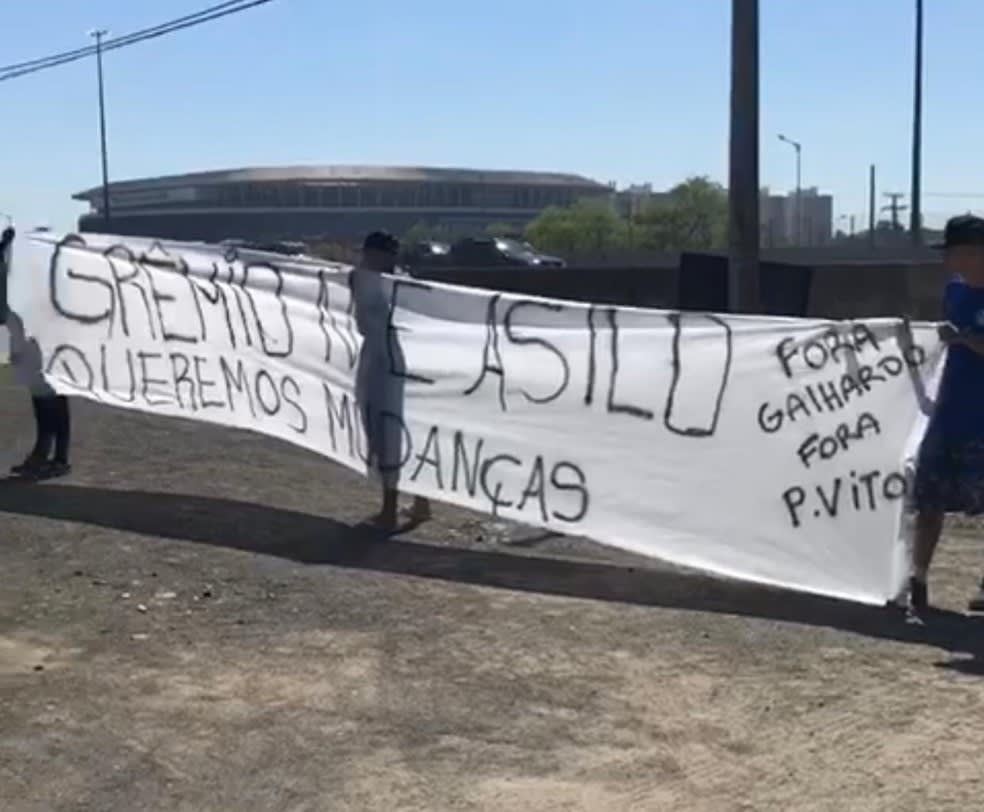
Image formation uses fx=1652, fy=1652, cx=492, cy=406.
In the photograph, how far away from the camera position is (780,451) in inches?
296

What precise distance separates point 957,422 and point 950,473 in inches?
8.7

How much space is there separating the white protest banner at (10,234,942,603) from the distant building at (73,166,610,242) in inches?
4214

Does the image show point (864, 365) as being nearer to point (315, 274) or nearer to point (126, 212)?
point (315, 274)

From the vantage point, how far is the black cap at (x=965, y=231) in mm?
6996

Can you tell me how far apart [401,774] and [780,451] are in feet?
9.43

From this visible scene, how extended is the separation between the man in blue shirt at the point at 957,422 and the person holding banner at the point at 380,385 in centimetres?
302

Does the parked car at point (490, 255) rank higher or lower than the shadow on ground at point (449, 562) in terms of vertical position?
higher

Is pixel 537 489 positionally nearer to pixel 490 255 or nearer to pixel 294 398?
pixel 294 398

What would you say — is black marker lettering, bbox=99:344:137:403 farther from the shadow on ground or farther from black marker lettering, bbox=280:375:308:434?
black marker lettering, bbox=280:375:308:434

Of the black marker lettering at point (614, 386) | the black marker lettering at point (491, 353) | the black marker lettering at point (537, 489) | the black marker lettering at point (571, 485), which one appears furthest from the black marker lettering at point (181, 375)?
the black marker lettering at point (614, 386)

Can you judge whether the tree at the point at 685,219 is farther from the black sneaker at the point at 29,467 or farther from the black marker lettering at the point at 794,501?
the black marker lettering at the point at 794,501

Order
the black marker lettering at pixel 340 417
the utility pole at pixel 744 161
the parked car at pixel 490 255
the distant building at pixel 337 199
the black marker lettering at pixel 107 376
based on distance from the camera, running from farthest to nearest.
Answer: the distant building at pixel 337 199 → the parked car at pixel 490 255 → the utility pole at pixel 744 161 → the black marker lettering at pixel 107 376 → the black marker lettering at pixel 340 417

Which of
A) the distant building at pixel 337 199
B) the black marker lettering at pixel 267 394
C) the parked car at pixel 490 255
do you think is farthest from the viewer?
the distant building at pixel 337 199

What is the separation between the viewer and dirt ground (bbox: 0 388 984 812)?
207 inches
